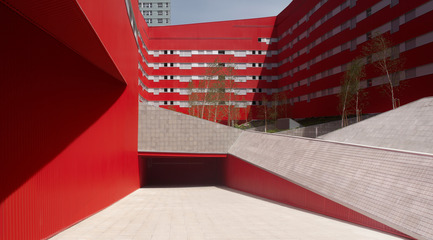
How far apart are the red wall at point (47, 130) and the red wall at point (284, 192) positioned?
753cm

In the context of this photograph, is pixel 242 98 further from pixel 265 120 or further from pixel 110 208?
pixel 110 208

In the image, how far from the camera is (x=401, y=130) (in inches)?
457

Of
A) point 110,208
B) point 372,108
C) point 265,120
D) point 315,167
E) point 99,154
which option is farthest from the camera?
point 265,120

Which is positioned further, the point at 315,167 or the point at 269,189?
the point at 269,189

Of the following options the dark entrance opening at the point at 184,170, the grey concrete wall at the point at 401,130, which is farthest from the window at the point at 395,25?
the dark entrance opening at the point at 184,170

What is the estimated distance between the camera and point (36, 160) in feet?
19.8

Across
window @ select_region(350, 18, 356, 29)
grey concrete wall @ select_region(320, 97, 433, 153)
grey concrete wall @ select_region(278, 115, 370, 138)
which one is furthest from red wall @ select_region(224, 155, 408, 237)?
window @ select_region(350, 18, 356, 29)

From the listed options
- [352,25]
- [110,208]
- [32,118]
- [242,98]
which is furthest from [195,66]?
[32,118]

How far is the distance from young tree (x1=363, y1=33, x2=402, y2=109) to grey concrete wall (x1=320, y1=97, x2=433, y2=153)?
8.37 m

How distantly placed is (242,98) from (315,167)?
33.2 meters

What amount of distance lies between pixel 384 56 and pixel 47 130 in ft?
73.9

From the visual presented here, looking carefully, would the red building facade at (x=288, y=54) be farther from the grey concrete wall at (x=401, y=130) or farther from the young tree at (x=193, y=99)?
the grey concrete wall at (x=401, y=130)

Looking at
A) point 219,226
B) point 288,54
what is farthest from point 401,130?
point 288,54

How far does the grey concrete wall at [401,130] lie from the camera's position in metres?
10.4
